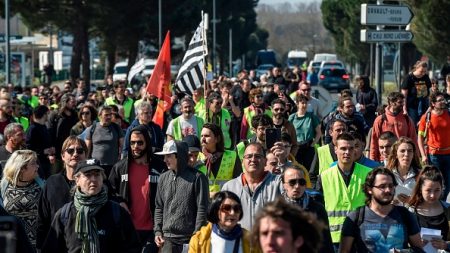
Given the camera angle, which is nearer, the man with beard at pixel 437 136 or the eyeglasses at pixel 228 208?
the eyeglasses at pixel 228 208

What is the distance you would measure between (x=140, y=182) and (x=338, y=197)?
1828 mm

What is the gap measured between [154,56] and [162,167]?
53.7m

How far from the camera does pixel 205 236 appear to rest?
7.40 metres

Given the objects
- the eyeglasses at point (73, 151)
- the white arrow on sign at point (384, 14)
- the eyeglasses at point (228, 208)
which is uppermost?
the white arrow on sign at point (384, 14)

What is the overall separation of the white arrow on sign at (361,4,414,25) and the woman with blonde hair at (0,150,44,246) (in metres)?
8.76

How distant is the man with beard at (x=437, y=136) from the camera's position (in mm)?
14797

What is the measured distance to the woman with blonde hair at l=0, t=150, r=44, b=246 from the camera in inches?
358

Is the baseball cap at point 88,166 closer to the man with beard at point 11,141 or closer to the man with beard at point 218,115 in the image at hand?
the man with beard at point 11,141

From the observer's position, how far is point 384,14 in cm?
1734

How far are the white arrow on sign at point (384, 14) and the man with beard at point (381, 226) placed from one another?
958 cm

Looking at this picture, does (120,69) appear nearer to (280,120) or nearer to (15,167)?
(280,120)

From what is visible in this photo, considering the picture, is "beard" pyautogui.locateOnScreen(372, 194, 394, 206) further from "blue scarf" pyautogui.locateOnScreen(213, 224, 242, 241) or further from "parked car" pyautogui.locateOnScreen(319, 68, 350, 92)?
"parked car" pyautogui.locateOnScreen(319, 68, 350, 92)

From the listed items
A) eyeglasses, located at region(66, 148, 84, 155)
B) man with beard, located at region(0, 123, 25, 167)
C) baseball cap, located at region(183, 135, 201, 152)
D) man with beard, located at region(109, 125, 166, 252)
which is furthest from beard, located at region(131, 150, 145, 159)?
man with beard, located at region(0, 123, 25, 167)

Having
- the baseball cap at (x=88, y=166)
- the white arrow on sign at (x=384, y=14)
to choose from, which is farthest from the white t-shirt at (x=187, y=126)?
the baseball cap at (x=88, y=166)
